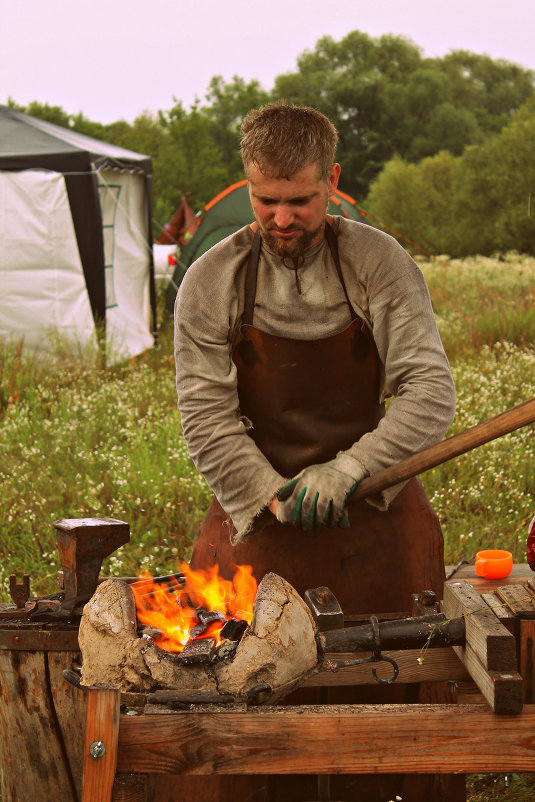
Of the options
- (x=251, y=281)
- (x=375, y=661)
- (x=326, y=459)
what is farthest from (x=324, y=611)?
(x=251, y=281)

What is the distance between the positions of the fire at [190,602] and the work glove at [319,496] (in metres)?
0.30

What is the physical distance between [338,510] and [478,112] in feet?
202

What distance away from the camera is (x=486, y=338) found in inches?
350

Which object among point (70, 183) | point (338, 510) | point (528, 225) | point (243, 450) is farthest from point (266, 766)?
point (528, 225)

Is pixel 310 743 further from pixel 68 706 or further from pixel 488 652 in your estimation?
pixel 68 706

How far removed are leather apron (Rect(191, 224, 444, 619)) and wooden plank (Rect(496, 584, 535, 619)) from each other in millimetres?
541

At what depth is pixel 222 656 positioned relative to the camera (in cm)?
218

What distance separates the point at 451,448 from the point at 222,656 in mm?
842

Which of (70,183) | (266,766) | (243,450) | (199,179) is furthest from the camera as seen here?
(199,179)

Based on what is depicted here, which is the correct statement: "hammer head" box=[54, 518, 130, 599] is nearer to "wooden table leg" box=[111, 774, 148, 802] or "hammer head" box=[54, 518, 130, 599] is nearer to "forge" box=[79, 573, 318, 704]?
"forge" box=[79, 573, 318, 704]

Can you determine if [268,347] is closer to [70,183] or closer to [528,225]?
[70,183]

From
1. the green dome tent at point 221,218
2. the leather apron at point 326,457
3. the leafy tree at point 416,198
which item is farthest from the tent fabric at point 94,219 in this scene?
the leafy tree at point 416,198

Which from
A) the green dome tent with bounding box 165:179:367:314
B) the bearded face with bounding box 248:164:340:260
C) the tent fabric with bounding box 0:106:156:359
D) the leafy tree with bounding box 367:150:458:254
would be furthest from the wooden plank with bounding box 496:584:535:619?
the leafy tree with bounding box 367:150:458:254

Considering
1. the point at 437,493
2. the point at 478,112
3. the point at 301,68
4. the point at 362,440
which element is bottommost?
the point at 437,493
